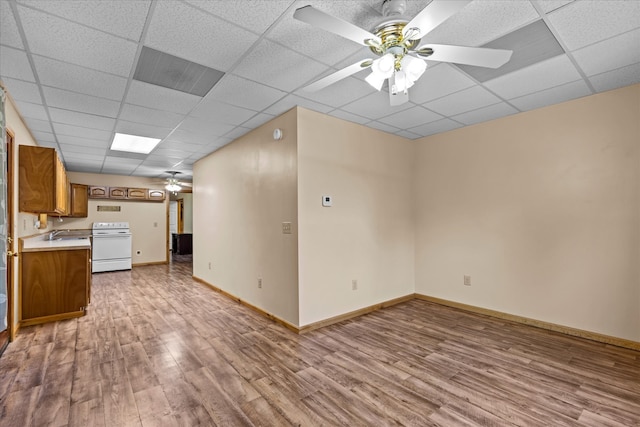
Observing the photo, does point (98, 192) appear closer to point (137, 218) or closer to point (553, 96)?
point (137, 218)

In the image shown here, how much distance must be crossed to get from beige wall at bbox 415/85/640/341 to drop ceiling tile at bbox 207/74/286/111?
254 centimetres

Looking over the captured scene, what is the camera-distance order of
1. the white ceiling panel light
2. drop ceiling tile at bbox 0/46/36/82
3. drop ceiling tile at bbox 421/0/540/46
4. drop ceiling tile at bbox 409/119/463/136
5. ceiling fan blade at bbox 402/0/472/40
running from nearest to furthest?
ceiling fan blade at bbox 402/0/472/40 < drop ceiling tile at bbox 421/0/540/46 < drop ceiling tile at bbox 0/46/36/82 < drop ceiling tile at bbox 409/119/463/136 < the white ceiling panel light

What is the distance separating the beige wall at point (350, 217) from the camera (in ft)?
10.9

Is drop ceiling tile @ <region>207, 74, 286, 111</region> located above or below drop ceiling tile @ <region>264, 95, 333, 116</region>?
below

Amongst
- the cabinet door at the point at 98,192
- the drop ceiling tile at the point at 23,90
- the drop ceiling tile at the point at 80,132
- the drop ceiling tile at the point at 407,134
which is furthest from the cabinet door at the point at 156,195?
the drop ceiling tile at the point at 407,134

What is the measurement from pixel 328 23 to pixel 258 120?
2309 millimetres

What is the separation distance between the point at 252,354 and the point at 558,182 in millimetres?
3557

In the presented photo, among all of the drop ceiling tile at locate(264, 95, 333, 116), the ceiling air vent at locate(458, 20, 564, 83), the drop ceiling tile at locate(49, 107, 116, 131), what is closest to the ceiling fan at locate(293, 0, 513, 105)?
the ceiling air vent at locate(458, 20, 564, 83)

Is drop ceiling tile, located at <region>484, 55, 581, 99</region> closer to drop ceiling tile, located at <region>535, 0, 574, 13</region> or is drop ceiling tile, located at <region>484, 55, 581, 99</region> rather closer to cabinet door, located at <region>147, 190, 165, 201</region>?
drop ceiling tile, located at <region>535, 0, 574, 13</region>

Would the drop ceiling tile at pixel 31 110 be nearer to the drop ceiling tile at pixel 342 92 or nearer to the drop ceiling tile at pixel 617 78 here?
the drop ceiling tile at pixel 342 92

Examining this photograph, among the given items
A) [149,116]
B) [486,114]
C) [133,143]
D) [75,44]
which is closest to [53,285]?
[133,143]

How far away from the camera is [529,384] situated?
7.22 ft

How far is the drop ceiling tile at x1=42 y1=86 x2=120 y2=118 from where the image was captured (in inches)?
110

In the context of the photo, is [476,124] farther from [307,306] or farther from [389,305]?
[307,306]
